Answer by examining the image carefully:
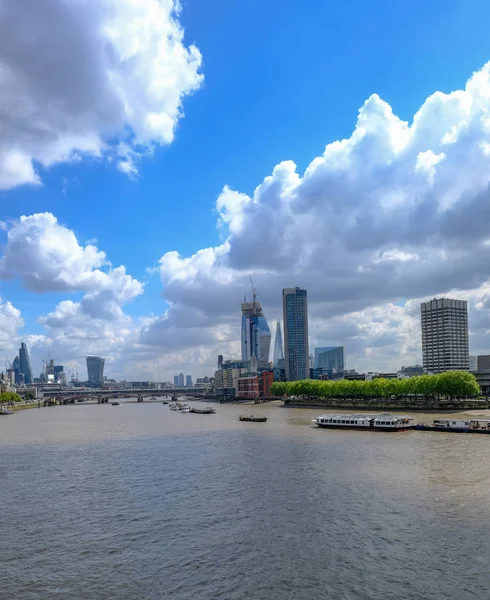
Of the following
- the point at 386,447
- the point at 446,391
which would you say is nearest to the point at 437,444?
the point at 386,447

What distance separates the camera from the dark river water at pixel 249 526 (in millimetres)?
26406

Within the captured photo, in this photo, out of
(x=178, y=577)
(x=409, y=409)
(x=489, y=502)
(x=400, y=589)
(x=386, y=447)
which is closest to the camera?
(x=400, y=589)

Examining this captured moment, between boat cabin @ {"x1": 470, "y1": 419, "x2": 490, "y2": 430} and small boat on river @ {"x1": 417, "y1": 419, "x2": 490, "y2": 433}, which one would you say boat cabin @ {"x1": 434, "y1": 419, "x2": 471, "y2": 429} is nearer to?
small boat on river @ {"x1": 417, "y1": 419, "x2": 490, "y2": 433}

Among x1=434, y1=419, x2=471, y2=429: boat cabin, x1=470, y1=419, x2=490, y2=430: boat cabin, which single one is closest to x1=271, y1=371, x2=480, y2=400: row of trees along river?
x1=434, y1=419, x2=471, y2=429: boat cabin

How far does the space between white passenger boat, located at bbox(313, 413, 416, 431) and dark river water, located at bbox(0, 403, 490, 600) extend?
29.7 m

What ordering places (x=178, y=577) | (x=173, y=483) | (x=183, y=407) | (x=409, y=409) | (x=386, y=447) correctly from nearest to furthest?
(x=178, y=577)
(x=173, y=483)
(x=386, y=447)
(x=409, y=409)
(x=183, y=407)

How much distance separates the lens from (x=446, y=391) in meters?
146

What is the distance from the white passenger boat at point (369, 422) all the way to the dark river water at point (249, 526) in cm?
2974

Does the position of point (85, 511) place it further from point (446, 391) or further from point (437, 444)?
point (446, 391)

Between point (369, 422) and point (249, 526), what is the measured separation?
221 feet

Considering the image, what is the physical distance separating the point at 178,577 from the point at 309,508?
562 inches

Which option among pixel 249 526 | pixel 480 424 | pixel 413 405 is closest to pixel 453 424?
pixel 480 424

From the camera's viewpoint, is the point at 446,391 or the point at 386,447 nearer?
the point at 386,447

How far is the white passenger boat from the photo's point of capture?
9469cm
